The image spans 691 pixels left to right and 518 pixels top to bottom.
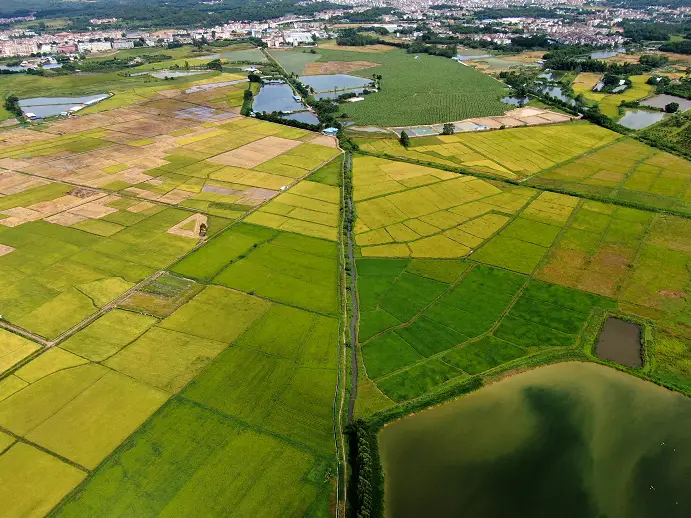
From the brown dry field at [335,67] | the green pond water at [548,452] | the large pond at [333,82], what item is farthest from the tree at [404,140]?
the brown dry field at [335,67]

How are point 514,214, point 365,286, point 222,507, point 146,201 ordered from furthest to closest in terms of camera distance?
1. point 146,201
2. point 514,214
3. point 365,286
4. point 222,507

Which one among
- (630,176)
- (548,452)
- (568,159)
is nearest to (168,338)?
(548,452)

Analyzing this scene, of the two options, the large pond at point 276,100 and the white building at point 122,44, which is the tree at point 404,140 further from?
the white building at point 122,44

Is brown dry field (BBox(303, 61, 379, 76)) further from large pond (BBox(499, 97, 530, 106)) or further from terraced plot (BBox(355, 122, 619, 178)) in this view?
terraced plot (BBox(355, 122, 619, 178))

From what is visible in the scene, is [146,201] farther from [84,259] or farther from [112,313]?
[112,313]

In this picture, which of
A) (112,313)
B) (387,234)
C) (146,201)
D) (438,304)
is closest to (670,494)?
(438,304)

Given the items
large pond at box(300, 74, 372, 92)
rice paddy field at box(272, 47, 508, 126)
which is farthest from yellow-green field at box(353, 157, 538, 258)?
large pond at box(300, 74, 372, 92)
